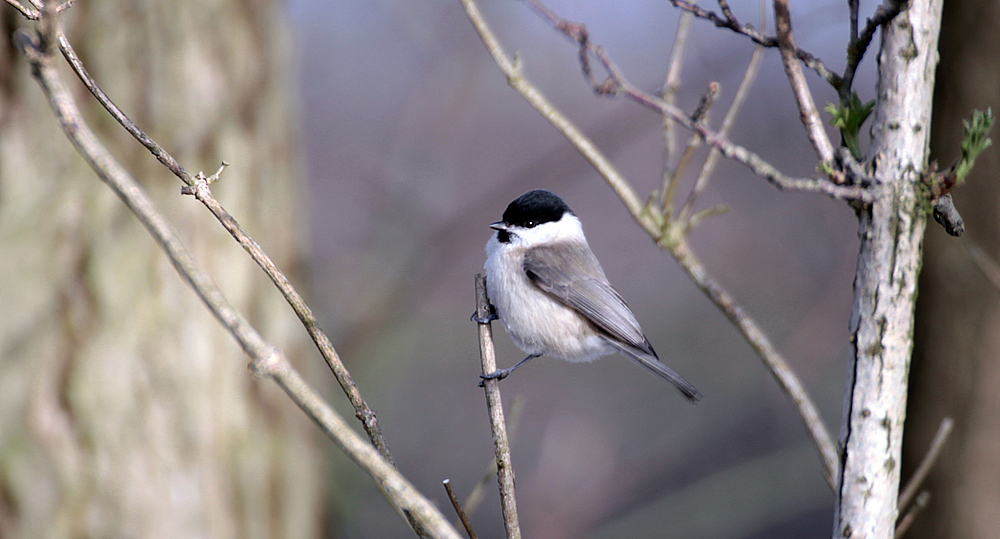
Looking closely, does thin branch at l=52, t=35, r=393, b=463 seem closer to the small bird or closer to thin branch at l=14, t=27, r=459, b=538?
thin branch at l=14, t=27, r=459, b=538

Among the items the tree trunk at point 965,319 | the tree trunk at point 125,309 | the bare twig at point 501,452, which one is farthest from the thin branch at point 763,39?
the tree trunk at point 125,309

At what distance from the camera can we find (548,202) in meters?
2.18

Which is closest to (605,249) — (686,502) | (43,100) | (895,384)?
(686,502)

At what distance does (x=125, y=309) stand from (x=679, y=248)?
2008 millimetres

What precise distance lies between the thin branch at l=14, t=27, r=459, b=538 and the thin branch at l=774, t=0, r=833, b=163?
76cm

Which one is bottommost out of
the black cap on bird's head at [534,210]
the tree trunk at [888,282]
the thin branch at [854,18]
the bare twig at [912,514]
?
the bare twig at [912,514]

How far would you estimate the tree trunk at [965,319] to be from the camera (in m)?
2.56

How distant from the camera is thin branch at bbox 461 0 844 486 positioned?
1271 mm

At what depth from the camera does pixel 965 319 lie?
8.65 ft

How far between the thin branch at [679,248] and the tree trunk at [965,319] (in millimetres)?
1605

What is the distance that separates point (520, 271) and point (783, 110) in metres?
5.10

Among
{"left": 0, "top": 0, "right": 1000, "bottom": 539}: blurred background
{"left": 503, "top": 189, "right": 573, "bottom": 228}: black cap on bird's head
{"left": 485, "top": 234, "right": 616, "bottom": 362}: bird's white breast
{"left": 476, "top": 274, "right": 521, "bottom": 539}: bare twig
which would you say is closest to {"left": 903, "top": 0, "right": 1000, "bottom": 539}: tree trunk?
{"left": 0, "top": 0, "right": 1000, "bottom": 539}: blurred background

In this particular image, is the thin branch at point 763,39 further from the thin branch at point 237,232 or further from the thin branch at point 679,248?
the thin branch at point 237,232

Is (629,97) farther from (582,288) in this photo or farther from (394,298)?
(394,298)
